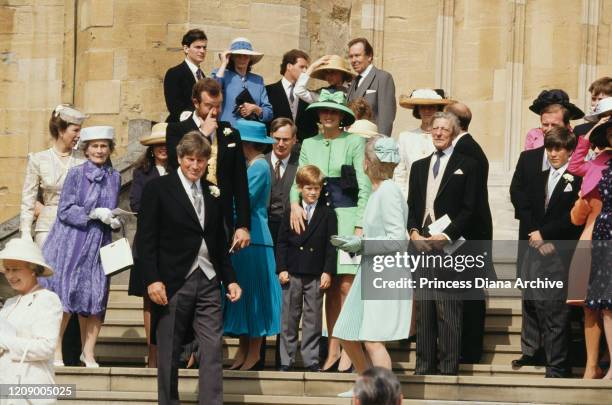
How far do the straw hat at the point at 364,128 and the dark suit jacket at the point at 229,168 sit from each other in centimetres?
155

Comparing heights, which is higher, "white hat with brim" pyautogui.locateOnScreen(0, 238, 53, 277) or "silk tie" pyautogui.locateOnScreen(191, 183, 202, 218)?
"silk tie" pyautogui.locateOnScreen(191, 183, 202, 218)

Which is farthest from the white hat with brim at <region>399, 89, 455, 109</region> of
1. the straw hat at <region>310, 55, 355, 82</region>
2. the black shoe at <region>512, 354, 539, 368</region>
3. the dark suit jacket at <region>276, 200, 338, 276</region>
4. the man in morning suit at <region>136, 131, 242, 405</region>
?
the man in morning suit at <region>136, 131, 242, 405</region>

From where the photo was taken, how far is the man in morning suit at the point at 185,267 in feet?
36.9

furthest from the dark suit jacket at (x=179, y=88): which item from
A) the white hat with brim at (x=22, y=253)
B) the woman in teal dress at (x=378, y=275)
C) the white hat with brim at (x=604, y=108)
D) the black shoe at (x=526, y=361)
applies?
the white hat with brim at (x=22, y=253)

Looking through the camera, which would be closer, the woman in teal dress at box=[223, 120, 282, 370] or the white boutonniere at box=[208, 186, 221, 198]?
the white boutonniere at box=[208, 186, 221, 198]

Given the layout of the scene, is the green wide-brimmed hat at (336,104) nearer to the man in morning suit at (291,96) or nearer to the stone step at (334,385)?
the man in morning suit at (291,96)

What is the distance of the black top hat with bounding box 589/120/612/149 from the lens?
1199cm

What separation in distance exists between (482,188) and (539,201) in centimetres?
45

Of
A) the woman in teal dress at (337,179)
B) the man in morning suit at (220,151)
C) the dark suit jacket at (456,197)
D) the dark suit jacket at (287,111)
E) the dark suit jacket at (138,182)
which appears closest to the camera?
the man in morning suit at (220,151)

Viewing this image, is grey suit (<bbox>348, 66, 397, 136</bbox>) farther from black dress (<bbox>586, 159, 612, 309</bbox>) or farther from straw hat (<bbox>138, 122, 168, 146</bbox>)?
black dress (<bbox>586, 159, 612, 309</bbox>)

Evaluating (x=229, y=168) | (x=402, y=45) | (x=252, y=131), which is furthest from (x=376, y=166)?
(x=402, y=45)

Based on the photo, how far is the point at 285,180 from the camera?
1356 centimetres

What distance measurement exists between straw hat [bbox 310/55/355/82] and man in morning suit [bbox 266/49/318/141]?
38cm

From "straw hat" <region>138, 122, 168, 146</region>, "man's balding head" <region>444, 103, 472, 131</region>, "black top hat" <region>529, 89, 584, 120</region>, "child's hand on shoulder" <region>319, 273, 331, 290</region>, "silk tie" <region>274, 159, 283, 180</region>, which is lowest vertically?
"child's hand on shoulder" <region>319, 273, 331, 290</region>
